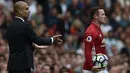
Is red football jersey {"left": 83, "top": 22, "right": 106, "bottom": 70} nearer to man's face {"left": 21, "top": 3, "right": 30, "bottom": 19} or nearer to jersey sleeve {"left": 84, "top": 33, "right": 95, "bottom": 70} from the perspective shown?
jersey sleeve {"left": 84, "top": 33, "right": 95, "bottom": 70}

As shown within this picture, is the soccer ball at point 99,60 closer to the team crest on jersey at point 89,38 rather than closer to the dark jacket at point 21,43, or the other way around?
the team crest on jersey at point 89,38

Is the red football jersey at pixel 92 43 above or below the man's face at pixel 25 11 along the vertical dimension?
below

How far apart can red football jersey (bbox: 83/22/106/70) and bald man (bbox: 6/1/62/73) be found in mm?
968

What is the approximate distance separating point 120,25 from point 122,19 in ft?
1.28

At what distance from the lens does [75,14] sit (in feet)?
64.7

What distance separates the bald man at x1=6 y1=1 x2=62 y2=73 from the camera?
9734 millimetres

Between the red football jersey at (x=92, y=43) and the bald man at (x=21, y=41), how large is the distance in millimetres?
968

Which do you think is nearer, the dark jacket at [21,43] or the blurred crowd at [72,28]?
the dark jacket at [21,43]

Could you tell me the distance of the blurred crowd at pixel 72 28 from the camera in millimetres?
15969

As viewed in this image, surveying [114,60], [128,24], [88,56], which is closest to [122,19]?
[128,24]

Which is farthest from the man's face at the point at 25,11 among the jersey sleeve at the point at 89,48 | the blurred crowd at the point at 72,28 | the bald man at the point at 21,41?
the blurred crowd at the point at 72,28

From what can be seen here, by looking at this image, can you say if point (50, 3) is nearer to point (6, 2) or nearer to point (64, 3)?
point (64, 3)

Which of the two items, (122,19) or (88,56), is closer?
(88,56)

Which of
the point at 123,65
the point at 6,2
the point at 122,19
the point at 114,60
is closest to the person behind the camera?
the point at 123,65
